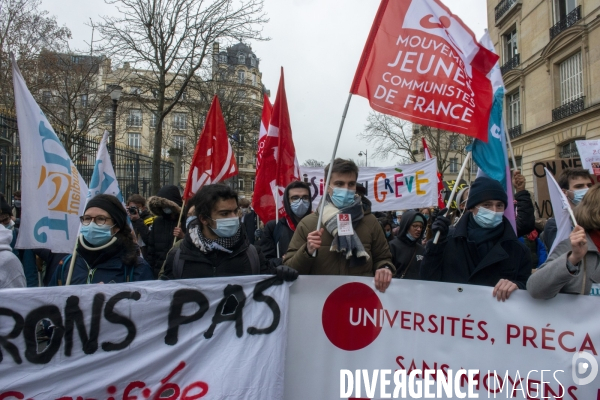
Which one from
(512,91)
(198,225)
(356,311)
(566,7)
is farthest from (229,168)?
(512,91)

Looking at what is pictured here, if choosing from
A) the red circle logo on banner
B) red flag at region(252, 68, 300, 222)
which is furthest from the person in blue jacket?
red flag at region(252, 68, 300, 222)

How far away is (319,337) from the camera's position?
285 cm

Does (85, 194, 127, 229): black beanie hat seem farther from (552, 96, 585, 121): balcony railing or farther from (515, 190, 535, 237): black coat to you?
(552, 96, 585, 121): balcony railing

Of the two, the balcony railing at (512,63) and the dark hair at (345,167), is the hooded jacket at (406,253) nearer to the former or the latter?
the dark hair at (345,167)

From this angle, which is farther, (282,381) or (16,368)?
(282,381)

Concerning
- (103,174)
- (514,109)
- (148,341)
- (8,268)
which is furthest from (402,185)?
(514,109)

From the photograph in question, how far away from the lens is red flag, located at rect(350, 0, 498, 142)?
3.17m

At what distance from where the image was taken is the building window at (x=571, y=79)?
2084 cm

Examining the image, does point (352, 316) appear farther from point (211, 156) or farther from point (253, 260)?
point (211, 156)

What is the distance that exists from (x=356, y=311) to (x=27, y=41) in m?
14.6

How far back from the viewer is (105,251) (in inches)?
119

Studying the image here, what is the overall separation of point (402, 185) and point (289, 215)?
4.50 meters

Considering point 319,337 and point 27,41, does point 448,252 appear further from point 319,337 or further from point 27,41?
point 27,41

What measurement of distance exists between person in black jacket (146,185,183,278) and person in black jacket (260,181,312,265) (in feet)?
4.44
